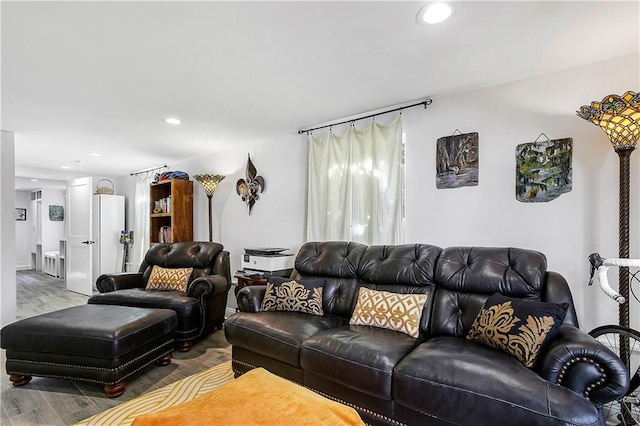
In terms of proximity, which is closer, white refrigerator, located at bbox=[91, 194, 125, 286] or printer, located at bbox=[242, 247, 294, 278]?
printer, located at bbox=[242, 247, 294, 278]

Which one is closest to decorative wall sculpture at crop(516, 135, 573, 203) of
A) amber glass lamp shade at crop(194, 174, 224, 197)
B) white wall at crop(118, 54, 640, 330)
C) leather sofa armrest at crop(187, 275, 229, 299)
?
white wall at crop(118, 54, 640, 330)

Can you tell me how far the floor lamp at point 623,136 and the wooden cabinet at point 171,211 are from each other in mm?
4772

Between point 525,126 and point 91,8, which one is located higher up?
point 91,8

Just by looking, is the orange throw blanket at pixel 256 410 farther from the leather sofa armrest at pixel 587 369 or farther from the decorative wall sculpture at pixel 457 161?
the decorative wall sculpture at pixel 457 161

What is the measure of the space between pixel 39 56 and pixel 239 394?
7.98 feet

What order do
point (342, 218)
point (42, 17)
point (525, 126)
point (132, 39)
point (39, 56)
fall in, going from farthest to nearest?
point (342, 218) < point (525, 126) < point (39, 56) < point (132, 39) < point (42, 17)

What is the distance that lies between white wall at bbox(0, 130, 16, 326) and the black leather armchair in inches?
44.8

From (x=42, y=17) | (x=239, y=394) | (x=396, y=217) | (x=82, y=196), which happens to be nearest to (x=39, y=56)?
(x=42, y=17)

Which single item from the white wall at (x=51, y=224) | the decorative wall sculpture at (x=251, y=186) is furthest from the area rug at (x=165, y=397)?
the white wall at (x=51, y=224)

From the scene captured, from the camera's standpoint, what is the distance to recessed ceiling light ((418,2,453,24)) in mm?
1545

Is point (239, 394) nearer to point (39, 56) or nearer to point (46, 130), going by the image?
point (39, 56)

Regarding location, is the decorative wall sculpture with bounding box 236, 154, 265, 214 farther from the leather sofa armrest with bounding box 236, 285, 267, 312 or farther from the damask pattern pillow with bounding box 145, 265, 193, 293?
the leather sofa armrest with bounding box 236, 285, 267, 312

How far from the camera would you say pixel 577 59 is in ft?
6.83

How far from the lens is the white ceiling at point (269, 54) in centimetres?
161
